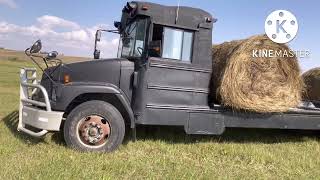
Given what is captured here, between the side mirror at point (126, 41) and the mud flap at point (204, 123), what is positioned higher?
the side mirror at point (126, 41)

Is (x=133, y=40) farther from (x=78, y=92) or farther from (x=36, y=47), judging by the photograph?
(x=36, y=47)

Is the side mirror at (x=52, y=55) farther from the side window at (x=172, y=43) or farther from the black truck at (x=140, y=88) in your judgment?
the side window at (x=172, y=43)

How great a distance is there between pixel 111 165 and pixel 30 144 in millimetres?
1770

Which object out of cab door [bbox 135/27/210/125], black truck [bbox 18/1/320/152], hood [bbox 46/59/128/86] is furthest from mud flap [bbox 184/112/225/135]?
hood [bbox 46/59/128/86]

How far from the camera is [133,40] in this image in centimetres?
722

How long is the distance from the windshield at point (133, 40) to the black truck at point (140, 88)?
16 millimetres

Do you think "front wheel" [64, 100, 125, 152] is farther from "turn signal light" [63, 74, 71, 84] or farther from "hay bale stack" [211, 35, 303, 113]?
"hay bale stack" [211, 35, 303, 113]

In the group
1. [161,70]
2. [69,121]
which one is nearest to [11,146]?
[69,121]

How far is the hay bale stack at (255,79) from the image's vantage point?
702 centimetres

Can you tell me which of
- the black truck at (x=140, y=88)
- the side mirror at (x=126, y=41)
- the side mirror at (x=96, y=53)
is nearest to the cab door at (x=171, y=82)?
the black truck at (x=140, y=88)

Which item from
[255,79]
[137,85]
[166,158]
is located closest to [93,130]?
[137,85]

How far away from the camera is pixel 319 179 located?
572cm

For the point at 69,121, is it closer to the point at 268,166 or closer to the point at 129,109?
the point at 129,109

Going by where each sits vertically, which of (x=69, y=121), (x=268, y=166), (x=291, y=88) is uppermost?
(x=291, y=88)
